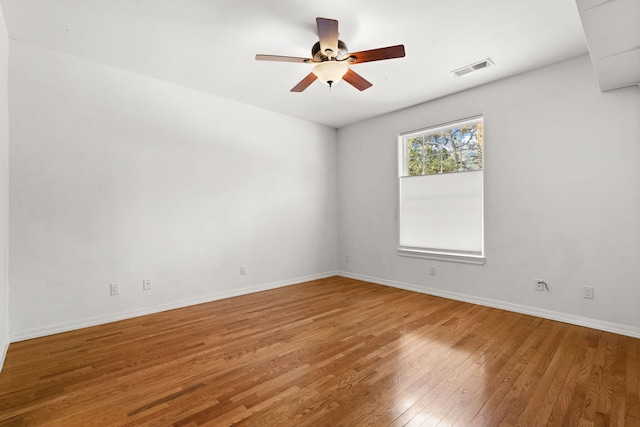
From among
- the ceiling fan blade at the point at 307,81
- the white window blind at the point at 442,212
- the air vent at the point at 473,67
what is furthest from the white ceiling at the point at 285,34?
the white window blind at the point at 442,212

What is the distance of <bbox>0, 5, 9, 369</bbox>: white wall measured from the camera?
8.20 feet

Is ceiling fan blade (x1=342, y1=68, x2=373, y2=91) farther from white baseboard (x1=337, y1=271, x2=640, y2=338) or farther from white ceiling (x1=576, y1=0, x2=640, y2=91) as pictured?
white baseboard (x1=337, y1=271, x2=640, y2=338)

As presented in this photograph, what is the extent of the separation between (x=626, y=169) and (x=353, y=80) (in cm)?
285

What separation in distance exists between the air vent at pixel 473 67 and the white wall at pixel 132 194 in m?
2.74

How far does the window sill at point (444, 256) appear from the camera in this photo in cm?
396

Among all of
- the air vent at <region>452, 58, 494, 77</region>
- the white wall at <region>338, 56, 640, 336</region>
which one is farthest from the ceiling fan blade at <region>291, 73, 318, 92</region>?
the white wall at <region>338, 56, 640, 336</region>

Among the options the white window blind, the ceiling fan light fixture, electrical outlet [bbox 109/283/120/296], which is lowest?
electrical outlet [bbox 109/283/120/296]

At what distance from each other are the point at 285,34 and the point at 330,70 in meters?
0.56

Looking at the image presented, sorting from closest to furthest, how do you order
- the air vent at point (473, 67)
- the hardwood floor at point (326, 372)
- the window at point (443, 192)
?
the hardwood floor at point (326, 372), the air vent at point (473, 67), the window at point (443, 192)

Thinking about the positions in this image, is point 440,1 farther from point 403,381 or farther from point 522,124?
point 403,381

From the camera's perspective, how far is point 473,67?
340 cm

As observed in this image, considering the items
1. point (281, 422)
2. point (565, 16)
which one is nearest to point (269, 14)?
point (565, 16)

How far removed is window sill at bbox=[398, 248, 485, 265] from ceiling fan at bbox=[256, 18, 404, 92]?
8.99 feet

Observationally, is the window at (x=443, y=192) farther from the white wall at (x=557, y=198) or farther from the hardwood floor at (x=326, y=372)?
the hardwood floor at (x=326, y=372)
